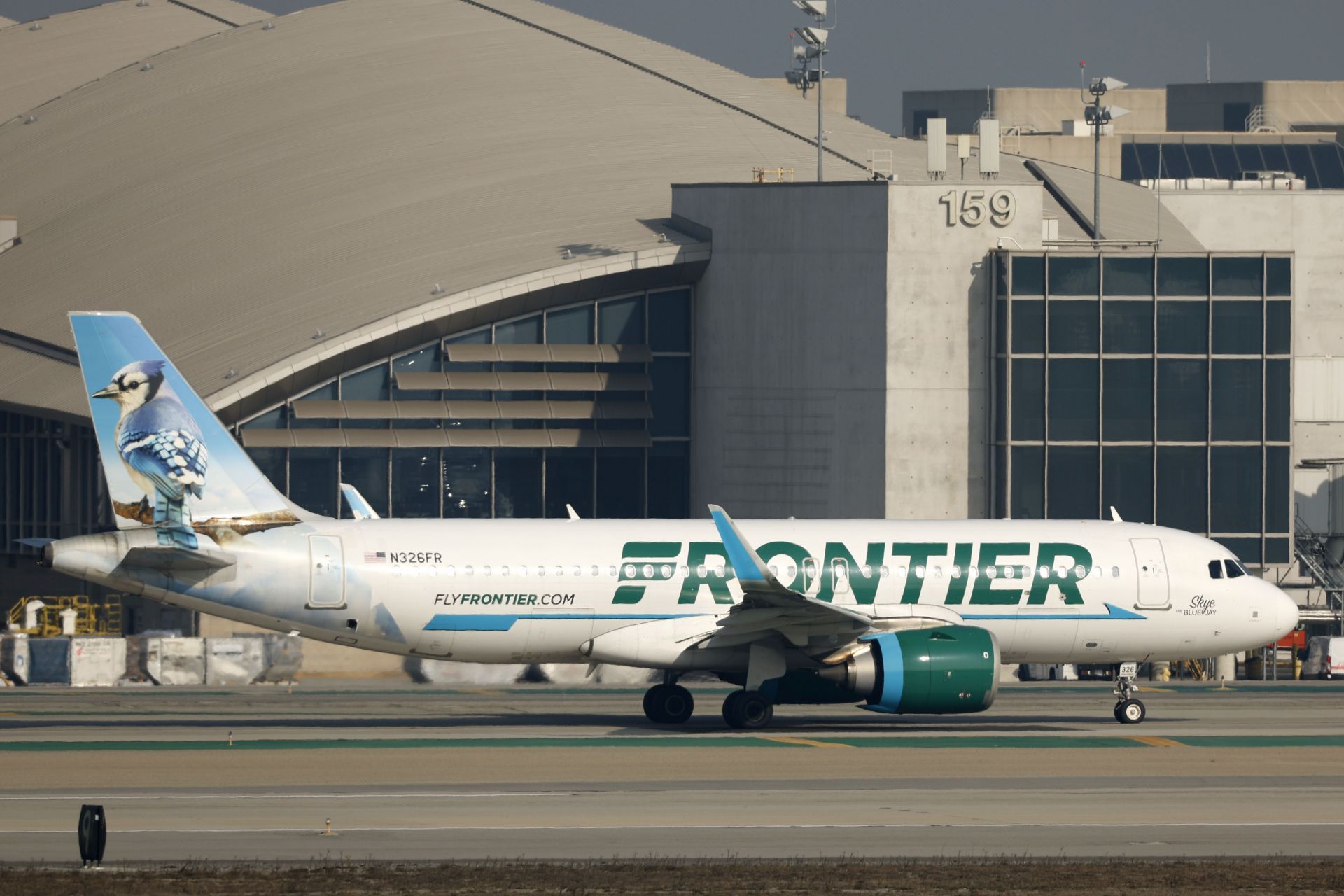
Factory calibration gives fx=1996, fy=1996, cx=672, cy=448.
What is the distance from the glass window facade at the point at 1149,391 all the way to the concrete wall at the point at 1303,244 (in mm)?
8734

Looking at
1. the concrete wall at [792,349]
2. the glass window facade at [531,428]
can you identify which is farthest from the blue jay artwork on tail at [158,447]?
the concrete wall at [792,349]

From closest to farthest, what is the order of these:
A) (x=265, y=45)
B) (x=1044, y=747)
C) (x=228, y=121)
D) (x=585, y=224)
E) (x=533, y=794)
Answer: (x=533, y=794) < (x=1044, y=747) < (x=585, y=224) < (x=228, y=121) < (x=265, y=45)

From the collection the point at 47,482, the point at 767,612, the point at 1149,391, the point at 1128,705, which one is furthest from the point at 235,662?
the point at 1149,391

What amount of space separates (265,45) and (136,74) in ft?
19.6

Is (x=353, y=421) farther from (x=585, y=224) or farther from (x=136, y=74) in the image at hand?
(x=136, y=74)

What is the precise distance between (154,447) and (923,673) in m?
15.1

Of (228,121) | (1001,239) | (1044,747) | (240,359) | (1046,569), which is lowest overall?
(1044,747)

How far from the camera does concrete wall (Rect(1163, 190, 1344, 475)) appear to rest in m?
74.4

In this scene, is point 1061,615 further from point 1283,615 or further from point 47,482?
point 47,482

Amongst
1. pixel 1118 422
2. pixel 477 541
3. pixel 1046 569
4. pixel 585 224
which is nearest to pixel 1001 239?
pixel 1118 422

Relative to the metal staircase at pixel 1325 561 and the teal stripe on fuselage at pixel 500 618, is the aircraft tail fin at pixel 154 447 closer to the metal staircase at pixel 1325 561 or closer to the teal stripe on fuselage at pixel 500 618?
the teal stripe on fuselage at pixel 500 618

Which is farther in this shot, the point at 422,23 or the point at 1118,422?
the point at 422,23

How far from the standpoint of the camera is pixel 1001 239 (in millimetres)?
65062

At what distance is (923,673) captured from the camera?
121 ft
